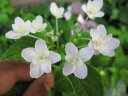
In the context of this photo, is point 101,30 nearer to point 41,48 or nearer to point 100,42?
point 100,42

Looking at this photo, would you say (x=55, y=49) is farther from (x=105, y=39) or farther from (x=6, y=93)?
(x=6, y=93)

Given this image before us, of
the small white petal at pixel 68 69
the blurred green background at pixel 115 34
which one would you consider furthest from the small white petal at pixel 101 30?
the blurred green background at pixel 115 34

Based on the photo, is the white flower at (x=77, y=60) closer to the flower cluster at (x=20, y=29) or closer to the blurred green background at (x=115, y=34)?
the flower cluster at (x=20, y=29)

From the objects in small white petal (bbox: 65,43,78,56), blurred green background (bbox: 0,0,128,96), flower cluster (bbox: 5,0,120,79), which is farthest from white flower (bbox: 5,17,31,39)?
blurred green background (bbox: 0,0,128,96)

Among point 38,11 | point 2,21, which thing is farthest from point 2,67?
point 38,11

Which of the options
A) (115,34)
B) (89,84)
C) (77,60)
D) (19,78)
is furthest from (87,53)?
(115,34)
